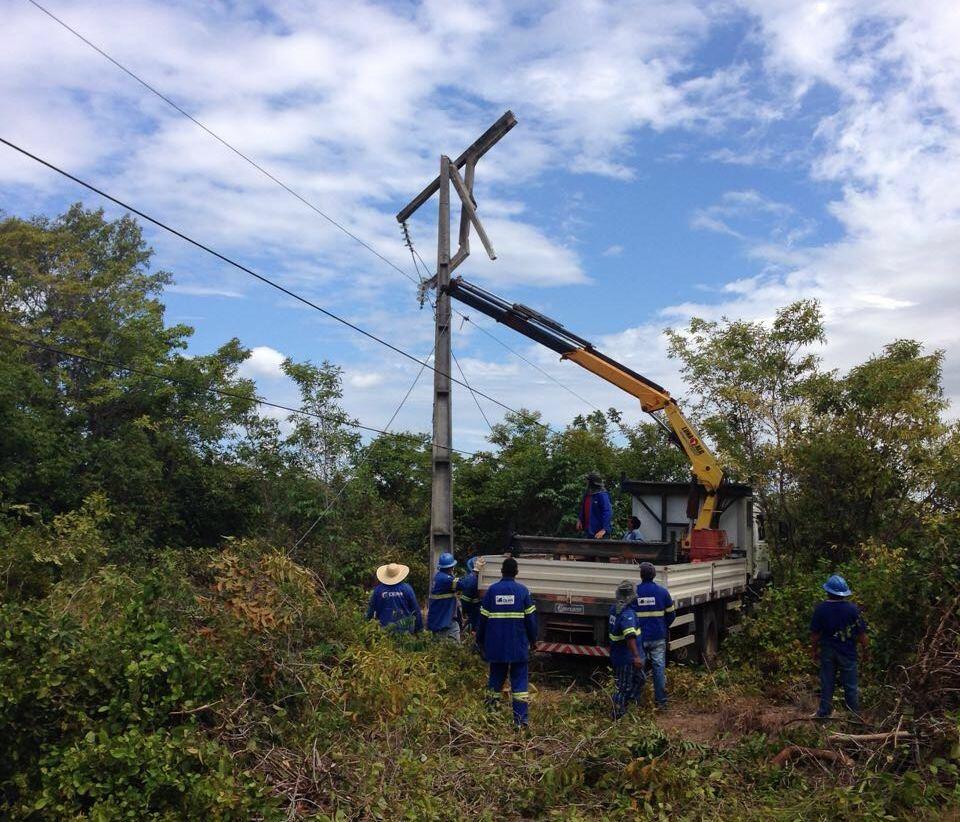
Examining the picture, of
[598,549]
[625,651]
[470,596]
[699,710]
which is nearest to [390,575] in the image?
[470,596]

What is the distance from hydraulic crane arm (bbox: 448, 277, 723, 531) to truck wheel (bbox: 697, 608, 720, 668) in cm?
220

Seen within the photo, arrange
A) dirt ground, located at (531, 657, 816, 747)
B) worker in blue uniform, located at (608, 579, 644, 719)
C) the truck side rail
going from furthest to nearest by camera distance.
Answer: the truck side rail, worker in blue uniform, located at (608, 579, 644, 719), dirt ground, located at (531, 657, 816, 747)

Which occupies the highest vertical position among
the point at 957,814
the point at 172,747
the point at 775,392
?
the point at 775,392

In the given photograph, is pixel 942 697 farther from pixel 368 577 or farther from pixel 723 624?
pixel 368 577

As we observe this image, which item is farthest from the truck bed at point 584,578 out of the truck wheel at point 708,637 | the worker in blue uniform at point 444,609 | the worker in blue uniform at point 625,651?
the truck wheel at point 708,637

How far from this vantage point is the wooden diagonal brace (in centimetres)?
1566

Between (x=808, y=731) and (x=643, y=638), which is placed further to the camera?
(x=643, y=638)

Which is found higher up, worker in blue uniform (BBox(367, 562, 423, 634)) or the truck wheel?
worker in blue uniform (BBox(367, 562, 423, 634))

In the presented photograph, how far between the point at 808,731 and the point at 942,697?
40.6 inches

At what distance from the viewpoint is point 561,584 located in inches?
428

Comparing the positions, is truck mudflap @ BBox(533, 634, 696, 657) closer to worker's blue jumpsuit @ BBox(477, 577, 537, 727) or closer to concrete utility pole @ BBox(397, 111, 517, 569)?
worker's blue jumpsuit @ BBox(477, 577, 537, 727)

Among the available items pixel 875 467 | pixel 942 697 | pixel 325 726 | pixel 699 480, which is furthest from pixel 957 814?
pixel 875 467

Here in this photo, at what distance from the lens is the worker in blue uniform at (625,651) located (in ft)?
31.0

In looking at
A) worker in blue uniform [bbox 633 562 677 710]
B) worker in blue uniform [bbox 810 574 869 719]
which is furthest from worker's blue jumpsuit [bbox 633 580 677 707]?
worker in blue uniform [bbox 810 574 869 719]
